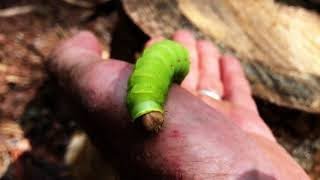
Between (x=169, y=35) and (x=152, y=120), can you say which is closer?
(x=152, y=120)

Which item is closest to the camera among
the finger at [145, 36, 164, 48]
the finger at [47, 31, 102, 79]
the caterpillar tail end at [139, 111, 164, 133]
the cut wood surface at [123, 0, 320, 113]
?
the caterpillar tail end at [139, 111, 164, 133]

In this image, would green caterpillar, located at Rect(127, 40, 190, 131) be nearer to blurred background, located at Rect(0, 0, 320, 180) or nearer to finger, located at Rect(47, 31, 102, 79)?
finger, located at Rect(47, 31, 102, 79)

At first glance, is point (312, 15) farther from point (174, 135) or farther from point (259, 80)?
point (174, 135)

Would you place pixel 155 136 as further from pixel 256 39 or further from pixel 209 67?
pixel 256 39

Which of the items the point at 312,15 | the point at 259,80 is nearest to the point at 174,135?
the point at 259,80

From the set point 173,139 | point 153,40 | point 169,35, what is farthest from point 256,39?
point 173,139

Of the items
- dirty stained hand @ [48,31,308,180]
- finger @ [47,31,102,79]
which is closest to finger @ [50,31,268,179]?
dirty stained hand @ [48,31,308,180]
